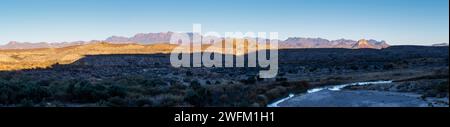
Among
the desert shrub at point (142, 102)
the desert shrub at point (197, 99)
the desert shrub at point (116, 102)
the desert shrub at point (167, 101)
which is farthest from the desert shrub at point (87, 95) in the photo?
the desert shrub at point (197, 99)

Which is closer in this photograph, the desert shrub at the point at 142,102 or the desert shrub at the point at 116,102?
the desert shrub at the point at 116,102

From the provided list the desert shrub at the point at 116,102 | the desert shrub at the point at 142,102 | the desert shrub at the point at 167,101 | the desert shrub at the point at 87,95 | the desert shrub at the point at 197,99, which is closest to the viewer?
the desert shrub at the point at 116,102

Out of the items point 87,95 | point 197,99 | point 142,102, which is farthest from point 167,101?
point 87,95

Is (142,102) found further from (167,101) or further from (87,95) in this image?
(87,95)

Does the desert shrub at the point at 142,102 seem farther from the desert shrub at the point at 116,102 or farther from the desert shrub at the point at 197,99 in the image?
the desert shrub at the point at 197,99

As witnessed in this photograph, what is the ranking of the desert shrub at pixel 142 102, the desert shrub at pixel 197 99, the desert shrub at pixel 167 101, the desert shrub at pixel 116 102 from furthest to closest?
the desert shrub at pixel 197 99, the desert shrub at pixel 142 102, the desert shrub at pixel 167 101, the desert shrub at pixel 116 102

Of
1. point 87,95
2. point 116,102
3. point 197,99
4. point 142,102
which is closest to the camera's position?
point 116,102

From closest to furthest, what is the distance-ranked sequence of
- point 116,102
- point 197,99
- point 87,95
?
point 116,102 → point 197,99 → point 87,95

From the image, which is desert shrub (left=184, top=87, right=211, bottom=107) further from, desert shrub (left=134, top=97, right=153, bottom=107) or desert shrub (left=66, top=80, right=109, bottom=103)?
desert shrub (left=66, top=80, right=109, bottom=103)

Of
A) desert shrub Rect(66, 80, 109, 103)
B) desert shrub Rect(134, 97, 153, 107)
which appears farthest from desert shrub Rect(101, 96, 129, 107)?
desert shrub Rect(66, 80, 109, 103)

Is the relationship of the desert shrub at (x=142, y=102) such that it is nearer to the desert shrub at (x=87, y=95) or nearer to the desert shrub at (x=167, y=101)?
the desert shrub at (x=167, y=101)
